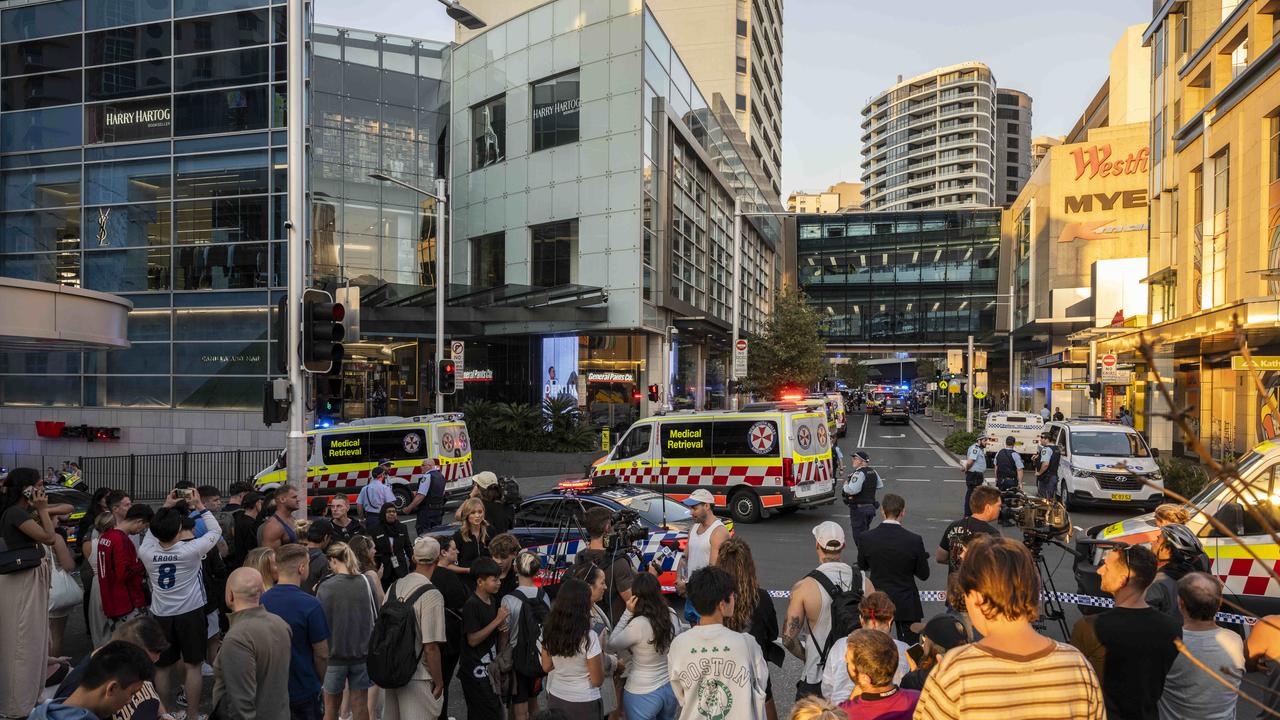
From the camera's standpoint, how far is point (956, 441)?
3234 centimetres

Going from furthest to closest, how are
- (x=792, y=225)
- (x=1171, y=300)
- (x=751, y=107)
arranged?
(x=792, y=225)
(x=751, y=107)
(x=1171, y=300)

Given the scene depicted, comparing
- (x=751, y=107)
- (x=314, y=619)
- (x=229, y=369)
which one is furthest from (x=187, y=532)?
(x=751, y=107)

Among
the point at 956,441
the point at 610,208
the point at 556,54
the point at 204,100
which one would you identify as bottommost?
the point at 956,441

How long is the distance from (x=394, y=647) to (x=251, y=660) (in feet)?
2.80

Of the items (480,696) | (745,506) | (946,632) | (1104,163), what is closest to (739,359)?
(745,506)

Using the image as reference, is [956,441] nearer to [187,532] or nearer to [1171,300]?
[1171,300]

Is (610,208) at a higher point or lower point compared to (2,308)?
higher

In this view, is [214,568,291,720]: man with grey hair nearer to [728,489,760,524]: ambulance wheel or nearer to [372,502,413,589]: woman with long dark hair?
[372,502,413,589]: woman with long dark hair

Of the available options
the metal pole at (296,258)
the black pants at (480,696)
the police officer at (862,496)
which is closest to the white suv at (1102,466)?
the police officer at (862,496)

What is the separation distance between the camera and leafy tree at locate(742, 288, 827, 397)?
4409cm

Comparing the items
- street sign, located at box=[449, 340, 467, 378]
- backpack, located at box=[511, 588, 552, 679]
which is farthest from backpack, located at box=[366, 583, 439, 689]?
street sign, located at box=[449, 340, 467, 378]

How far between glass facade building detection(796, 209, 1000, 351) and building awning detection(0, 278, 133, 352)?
65.8 m

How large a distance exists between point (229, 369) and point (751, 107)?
5515 cm

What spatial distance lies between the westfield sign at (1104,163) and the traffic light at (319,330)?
160 ft
